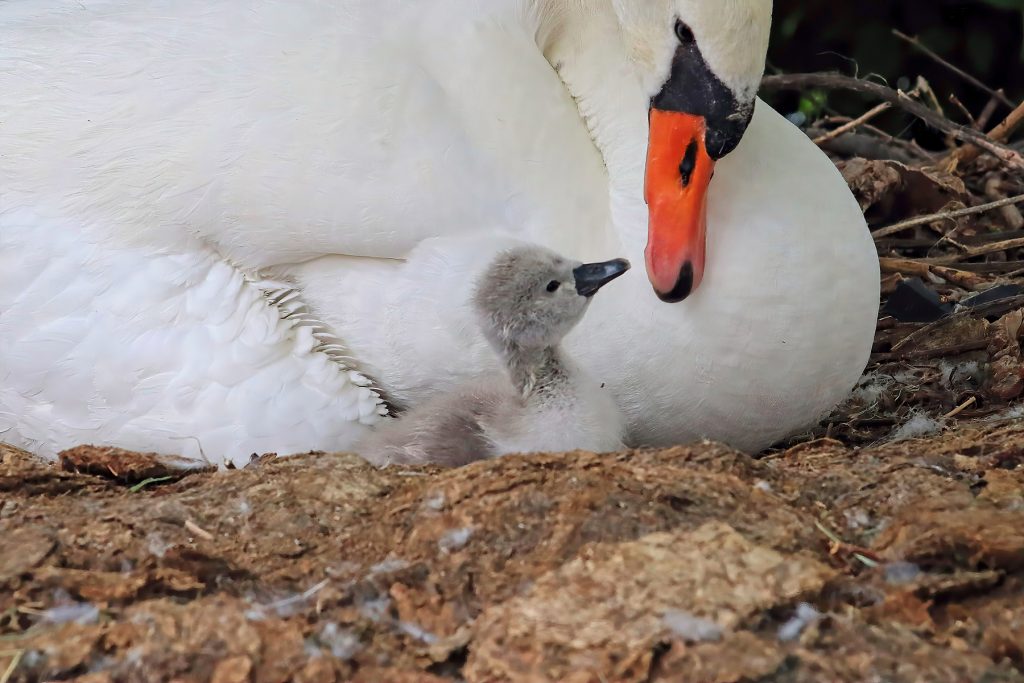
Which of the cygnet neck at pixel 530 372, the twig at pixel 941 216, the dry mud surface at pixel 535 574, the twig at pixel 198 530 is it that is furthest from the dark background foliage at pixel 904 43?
the twig at pixel 198 530

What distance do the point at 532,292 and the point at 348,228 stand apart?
0.53 meters

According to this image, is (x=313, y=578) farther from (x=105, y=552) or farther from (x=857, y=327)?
(x=857, y=327)

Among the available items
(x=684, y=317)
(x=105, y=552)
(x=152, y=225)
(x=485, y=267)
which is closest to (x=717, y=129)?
(x=684, y=317)

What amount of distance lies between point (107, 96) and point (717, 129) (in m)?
1.68

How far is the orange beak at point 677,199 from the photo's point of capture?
129 inches

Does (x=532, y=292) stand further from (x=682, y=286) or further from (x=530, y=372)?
(x=682, y=286)

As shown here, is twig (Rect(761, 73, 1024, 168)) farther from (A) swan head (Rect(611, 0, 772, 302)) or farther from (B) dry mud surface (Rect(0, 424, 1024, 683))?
(B) dry mud surface (Rect(0, 424, 1024, 683))

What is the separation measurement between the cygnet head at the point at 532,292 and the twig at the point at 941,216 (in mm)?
1868

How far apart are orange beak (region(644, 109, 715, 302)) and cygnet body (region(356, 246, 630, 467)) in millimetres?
119

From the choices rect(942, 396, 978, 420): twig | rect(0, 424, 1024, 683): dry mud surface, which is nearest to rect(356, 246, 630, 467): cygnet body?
rect(0, 424, 1024, 683): dry mud surface

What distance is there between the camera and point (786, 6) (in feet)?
21.0

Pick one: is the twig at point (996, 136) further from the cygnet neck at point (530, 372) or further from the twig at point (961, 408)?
the cygnet neck at point (530, 372)

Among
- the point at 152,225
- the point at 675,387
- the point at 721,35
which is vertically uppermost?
the point at 721,35

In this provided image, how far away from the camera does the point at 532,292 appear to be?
11.1 ft
